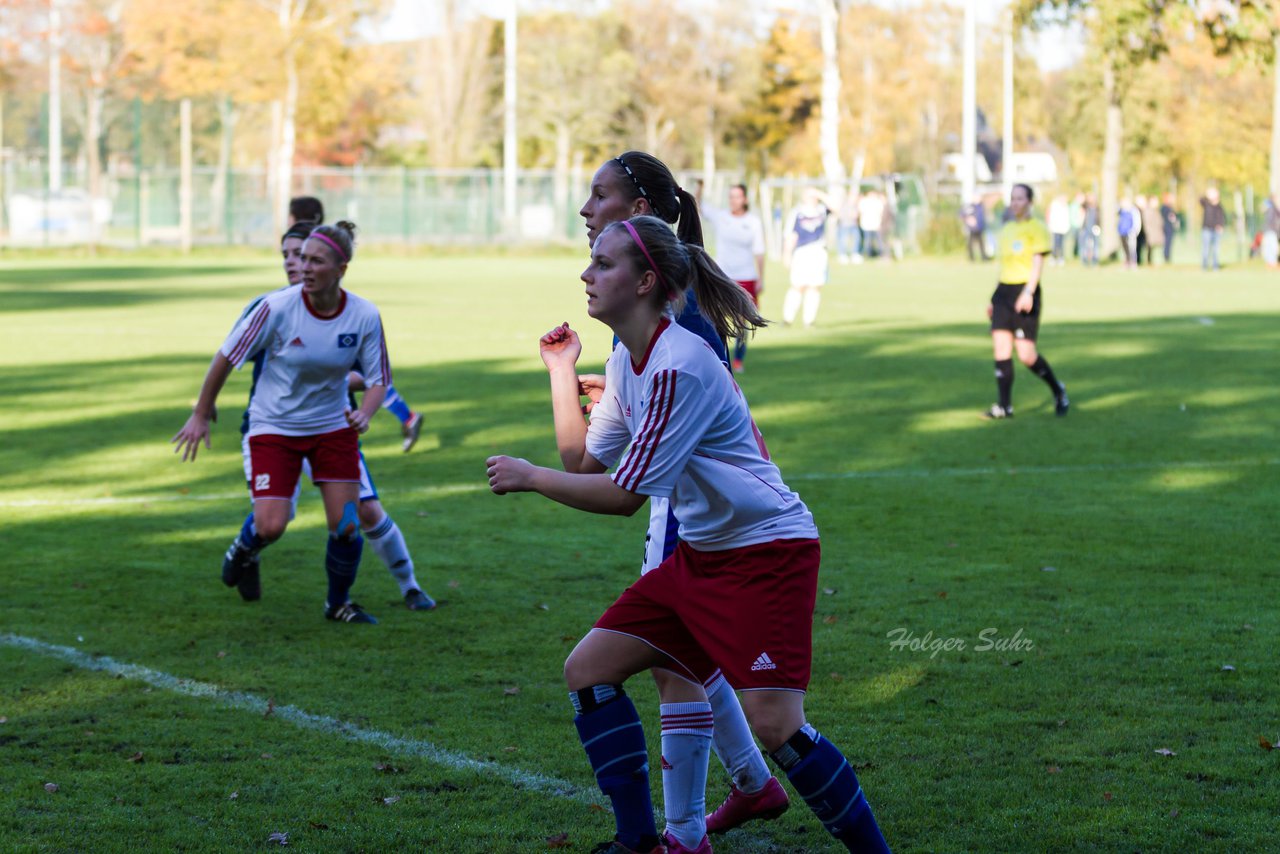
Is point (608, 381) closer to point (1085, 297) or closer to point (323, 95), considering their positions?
point (1085, 297)

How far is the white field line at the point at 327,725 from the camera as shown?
515cm

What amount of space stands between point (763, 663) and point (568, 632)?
3.27 m

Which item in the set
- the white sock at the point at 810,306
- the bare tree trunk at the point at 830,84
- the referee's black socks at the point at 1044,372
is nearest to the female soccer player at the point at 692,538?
the referee's black socks at the point at 1044,372

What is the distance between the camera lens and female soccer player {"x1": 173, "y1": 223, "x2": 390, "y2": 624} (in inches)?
290

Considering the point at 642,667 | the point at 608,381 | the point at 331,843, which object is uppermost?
the point at 608,381

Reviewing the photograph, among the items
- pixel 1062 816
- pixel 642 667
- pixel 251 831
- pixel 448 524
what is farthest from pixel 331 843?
pixel 448 524

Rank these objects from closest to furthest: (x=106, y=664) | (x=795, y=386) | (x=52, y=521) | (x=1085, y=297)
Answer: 1. (x=106, y=664)
2. (x=52, y=521)
3. (x=795, y=386)
4. (x=1085, y=297)

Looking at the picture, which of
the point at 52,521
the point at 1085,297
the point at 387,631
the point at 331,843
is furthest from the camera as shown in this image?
the point at 1085,297

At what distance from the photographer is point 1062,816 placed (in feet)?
16.0

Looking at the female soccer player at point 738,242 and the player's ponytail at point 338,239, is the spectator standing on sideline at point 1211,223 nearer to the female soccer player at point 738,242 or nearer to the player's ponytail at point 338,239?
the female soccer player at point 738,242

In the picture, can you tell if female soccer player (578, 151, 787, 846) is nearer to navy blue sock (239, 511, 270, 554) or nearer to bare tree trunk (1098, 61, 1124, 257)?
navy blue sock (239, 511, 270, 554)

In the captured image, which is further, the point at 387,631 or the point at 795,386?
the point at 795,386

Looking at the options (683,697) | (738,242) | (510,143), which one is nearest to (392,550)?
(683,697)

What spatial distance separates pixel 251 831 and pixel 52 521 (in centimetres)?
557
